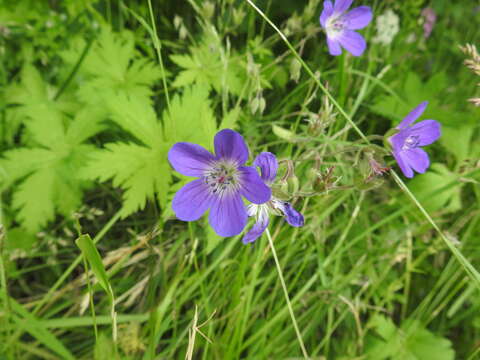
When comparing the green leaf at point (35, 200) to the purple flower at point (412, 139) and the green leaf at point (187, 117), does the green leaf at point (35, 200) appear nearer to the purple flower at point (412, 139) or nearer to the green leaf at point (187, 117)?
the green leaf at point (187, 117)

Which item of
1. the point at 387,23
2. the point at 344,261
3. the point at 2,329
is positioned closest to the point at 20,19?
the point at 2,329

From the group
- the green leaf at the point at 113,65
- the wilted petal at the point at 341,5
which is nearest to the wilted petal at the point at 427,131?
the wilted petal at the point at 341,5

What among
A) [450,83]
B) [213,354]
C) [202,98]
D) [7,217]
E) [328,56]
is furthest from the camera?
[450,83]

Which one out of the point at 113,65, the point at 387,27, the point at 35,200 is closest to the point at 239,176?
the point at 35,200

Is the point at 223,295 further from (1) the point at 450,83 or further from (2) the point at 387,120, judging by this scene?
(1) the point at 450,83

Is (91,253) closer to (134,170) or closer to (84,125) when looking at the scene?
(134,170)

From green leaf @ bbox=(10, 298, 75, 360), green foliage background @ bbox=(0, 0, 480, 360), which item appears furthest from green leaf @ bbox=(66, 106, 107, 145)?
green leaf @ bbox=(10, 298, 75, 360)
